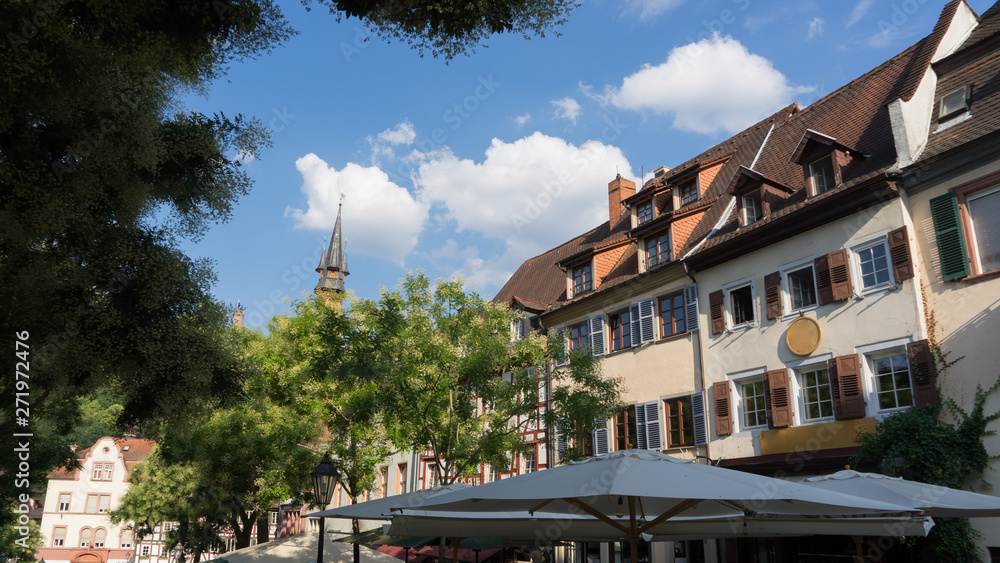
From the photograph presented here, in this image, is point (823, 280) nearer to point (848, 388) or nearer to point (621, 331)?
point (848, 388)

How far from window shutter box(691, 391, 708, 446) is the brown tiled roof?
7938 mm

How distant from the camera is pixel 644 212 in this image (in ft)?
81.5

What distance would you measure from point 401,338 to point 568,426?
15.4 feet

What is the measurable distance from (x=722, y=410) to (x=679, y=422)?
6.23 feet

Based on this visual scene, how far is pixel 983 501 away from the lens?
8758mm

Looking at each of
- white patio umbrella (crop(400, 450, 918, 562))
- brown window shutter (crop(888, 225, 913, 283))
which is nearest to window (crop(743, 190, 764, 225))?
brown window shutter (crop(888, 225, 913, 283))

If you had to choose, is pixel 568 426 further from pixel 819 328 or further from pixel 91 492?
pixel 91 492

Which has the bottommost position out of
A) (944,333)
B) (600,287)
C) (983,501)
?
(983,501)

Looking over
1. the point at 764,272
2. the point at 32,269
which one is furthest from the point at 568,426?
the point at 32,269

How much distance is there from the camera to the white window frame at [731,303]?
60.8ft

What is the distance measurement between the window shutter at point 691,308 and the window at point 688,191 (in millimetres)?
3890

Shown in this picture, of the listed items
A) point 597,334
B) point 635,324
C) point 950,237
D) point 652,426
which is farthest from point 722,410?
point 950,237

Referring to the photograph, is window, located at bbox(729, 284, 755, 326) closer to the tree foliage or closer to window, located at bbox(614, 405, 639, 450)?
window, located at bbox(614, 405, 639, 450)

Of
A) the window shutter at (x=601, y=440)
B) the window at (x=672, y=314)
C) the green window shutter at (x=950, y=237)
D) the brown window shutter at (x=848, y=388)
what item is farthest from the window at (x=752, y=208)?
the window shutter at (x=601, y=440)
